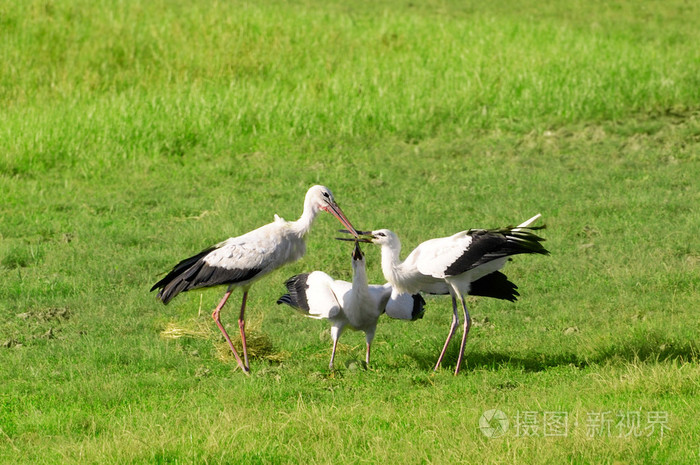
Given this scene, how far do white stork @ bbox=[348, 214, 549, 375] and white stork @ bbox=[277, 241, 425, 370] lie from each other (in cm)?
14

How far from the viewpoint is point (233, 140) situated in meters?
13.1

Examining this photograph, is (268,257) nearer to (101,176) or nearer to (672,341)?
(672,341)

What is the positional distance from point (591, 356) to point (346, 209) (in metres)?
4.58

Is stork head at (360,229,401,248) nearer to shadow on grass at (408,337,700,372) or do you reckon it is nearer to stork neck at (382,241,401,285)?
stork neck at (382,241,401,285)

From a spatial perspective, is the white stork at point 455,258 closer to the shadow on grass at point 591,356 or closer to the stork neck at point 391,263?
the stork neck at point 391,263

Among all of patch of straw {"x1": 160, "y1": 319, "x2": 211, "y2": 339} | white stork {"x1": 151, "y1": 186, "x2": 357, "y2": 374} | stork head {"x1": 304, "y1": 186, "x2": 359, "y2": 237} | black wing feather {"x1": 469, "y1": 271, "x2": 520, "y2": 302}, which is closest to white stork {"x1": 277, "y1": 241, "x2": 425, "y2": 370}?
white stork {"x1": 151, "y1": 186, "x2": 357, "y2": 374}

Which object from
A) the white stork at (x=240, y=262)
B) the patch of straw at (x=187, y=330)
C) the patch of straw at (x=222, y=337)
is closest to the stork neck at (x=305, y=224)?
the white stork at (x=240, y=262)

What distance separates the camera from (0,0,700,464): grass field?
546 cm

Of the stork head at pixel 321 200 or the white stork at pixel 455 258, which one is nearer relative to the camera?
the white stork at pixel 455 258

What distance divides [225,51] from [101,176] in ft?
15.5

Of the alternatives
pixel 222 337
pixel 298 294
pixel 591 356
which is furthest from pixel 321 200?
pixel 591 356

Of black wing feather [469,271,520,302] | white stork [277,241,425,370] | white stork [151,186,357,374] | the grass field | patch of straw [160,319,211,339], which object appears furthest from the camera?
patch of straw [160,319,211,339]

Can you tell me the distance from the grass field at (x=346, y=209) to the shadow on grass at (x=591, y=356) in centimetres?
3

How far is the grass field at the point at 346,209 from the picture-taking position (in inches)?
215
